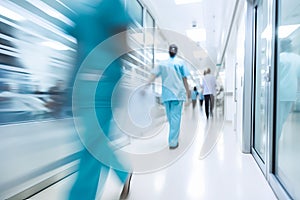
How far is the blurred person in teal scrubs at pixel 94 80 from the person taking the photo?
1.11 meters

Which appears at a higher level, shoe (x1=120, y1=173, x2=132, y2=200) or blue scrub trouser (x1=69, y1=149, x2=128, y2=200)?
blue scrub trouser (x1=69, y1=149, x2=128, y2=200)

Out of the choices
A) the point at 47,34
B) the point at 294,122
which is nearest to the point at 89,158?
the point at 47,34

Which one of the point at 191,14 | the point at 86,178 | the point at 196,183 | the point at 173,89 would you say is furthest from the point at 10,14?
the point at 191,14

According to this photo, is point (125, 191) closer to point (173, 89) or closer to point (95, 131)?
point (95, 131)

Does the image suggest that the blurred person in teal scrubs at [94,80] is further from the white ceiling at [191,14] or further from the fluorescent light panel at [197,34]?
the fluorescent light panel at [197,34]

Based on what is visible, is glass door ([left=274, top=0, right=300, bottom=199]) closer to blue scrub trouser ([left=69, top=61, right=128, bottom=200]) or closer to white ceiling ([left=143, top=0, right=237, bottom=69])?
blue scrub trouser ([left=69, top=61, right=128, bottom=200])

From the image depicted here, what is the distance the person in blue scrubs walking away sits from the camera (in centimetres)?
323

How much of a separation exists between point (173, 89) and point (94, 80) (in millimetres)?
2127

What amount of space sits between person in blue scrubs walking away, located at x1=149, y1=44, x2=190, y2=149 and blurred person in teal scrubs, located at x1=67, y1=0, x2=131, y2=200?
75.5 inches

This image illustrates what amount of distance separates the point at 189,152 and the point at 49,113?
6.87ft

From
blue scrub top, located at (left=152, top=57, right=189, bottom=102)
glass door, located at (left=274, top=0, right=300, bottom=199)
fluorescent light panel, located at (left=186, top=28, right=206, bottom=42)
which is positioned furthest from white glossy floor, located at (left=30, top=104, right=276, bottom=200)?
fluorescent light panel, located at (left=186, top=28, right=206, bottom=42)

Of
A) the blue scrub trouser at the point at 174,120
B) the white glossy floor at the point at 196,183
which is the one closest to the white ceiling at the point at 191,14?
the blue scrub trouser at the point at 174,120

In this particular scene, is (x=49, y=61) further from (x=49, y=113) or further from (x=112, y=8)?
(x=112, y=8)

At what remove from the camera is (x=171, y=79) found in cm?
326
